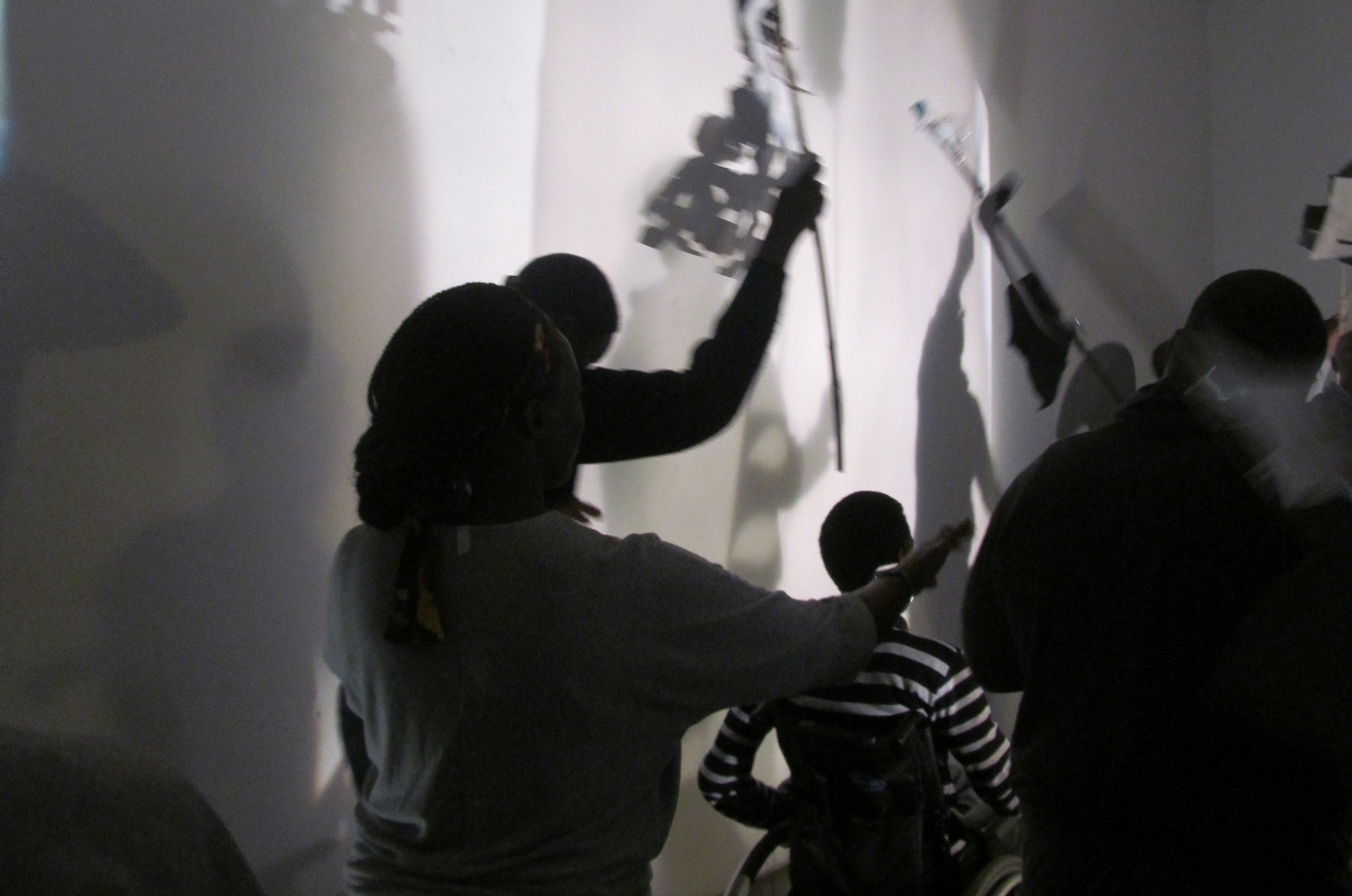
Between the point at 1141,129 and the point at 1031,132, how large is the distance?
575mm

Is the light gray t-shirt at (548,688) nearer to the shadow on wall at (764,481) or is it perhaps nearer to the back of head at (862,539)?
the back of head at (862,539)

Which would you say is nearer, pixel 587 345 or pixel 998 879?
pixel 587 345

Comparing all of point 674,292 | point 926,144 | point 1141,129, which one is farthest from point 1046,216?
point 674,292

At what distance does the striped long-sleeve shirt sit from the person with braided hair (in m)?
0.51

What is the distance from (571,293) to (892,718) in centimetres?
65

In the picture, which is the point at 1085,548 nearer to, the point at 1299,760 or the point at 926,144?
the point at 1299,760

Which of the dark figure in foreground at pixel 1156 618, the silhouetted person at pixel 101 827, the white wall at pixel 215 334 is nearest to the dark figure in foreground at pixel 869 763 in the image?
the dark figure in foreground at pixel 1156 618

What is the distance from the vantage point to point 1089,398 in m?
2.31

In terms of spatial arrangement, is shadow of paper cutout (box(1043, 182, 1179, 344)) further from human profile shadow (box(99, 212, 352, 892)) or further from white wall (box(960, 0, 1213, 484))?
human profile shadow (box(99, 212, 352, 892))

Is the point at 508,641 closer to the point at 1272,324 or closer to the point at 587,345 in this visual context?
the point at 587,345

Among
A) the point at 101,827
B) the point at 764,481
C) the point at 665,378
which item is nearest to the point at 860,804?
the point at 665,378

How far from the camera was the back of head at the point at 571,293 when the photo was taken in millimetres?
1117

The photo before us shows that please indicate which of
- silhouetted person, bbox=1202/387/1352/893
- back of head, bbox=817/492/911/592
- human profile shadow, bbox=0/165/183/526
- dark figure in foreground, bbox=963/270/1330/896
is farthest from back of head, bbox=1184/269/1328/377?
human profile shadow, bbox=0/165/183/526

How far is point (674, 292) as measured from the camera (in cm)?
162
